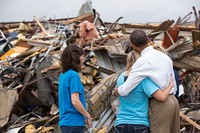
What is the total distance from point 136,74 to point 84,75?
15.1 feet

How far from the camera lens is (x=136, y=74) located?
2967 mm

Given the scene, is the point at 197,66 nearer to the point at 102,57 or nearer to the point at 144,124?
the point at 102,57

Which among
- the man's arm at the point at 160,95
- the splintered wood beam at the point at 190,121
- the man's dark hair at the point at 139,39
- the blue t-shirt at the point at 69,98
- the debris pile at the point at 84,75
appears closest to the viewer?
the man's arm at the point at 160,95

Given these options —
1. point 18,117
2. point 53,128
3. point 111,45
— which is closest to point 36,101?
point 18,117

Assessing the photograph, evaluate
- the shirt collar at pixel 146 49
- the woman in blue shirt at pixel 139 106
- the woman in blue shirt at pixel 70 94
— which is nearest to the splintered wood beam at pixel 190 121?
the woman in blue shirt at pixel 70 94

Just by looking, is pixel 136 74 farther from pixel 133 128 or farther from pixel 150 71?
pixel 133 128

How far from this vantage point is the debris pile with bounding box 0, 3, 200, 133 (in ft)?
20.6

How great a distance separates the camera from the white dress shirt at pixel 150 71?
116 inches

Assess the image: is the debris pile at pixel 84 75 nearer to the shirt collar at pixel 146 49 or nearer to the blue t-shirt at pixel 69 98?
the blue t-shirt at pixel 69 98

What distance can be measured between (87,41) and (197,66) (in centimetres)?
288

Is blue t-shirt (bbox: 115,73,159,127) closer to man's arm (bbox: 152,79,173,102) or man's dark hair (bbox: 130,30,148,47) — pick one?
man's arm (bbox: 152,79,173,102)

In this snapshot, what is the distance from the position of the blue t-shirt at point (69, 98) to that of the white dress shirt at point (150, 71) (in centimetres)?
54

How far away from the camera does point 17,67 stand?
815 cm

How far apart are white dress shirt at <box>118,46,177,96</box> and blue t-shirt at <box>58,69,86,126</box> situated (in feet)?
1.76
